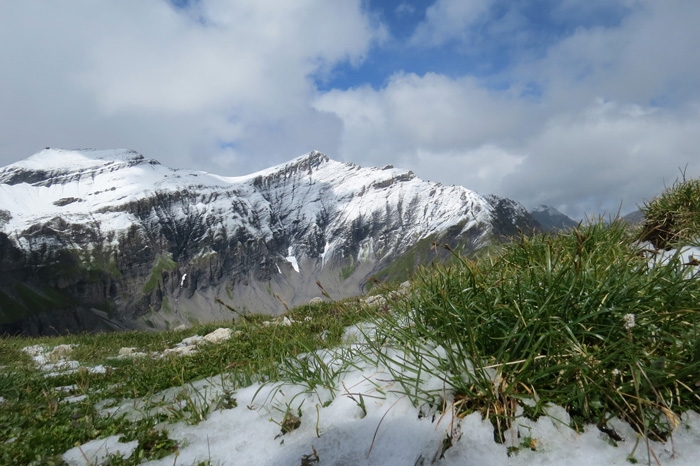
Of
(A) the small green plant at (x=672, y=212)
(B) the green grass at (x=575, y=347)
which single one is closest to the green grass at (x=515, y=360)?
(B) the green grass at (x=575, y=347)

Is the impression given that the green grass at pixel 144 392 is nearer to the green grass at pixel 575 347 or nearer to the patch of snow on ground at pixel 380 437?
the patch of snow on ground at pixel 380 437

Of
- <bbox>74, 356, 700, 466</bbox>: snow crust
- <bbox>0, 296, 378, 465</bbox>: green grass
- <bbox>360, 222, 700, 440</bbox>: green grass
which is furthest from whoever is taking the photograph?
<bbox>0, 296, 378, 465</bbox>: green grass

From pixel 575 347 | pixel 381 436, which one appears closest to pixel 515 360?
pixel 575 347

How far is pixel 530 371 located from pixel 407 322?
1629mm

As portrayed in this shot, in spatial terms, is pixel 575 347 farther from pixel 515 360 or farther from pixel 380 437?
pixel 380 437

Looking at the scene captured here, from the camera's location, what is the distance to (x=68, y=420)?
4668 mm

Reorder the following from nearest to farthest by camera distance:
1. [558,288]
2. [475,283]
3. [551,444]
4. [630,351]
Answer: [551,444] → [630,351] → [558,288] → [475,283]

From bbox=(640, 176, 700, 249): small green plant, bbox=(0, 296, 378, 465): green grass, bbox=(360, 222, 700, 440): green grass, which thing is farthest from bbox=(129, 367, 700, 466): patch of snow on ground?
bbox=(640, 176, 700, 249): small green plant

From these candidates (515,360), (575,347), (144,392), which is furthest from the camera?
(144,392)

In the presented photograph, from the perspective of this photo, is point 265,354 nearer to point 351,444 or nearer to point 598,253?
point 351,444

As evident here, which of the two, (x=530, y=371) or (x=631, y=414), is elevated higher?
(x=530, y=371)

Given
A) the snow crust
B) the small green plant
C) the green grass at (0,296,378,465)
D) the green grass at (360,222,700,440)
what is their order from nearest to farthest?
the snow crust → the green grass at (360,222,700,440) → the green grass at (0,296,378,465) → the small green plant

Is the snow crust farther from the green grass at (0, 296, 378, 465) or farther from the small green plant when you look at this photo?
the small green plant

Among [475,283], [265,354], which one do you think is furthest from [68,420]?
[475,283]
